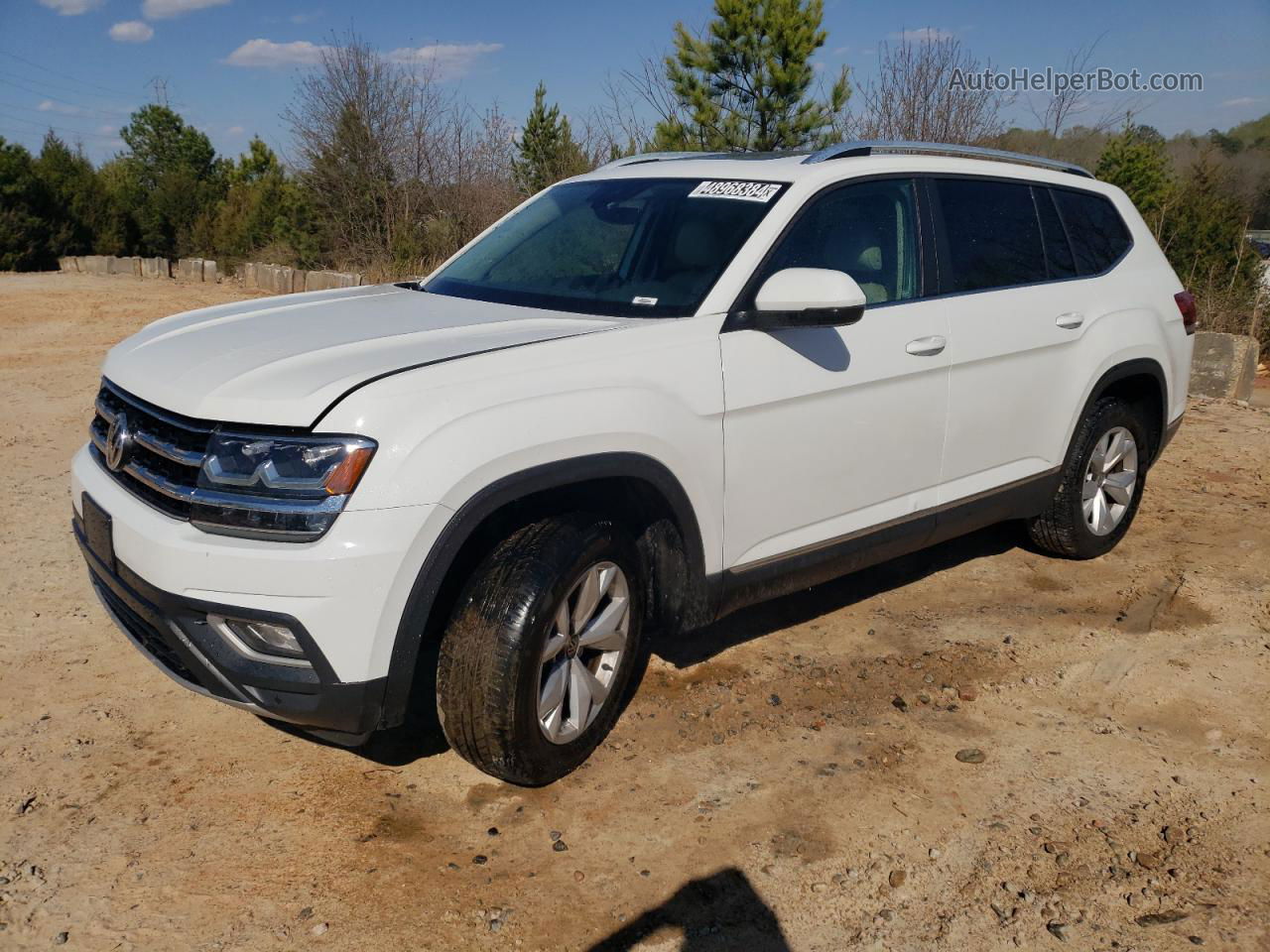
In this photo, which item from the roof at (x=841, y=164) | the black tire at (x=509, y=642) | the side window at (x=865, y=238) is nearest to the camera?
the black tire at (x=509, y=642)

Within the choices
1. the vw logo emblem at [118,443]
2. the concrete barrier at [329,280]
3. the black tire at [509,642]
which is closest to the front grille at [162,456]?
the vw logo emblem at [118,443]

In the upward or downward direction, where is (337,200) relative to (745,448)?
upward

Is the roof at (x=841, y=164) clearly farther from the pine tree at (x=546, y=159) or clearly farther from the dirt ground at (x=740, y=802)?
the pine tree at (x=546, y=159)

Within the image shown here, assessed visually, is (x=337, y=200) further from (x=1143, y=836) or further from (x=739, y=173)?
(x=1143, y=836)

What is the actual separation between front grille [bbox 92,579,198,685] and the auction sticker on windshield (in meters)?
2.33

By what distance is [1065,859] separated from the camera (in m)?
2.92

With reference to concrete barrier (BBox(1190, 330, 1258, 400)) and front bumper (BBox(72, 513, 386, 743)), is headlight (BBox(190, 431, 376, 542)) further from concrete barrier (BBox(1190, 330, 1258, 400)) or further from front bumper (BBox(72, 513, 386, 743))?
concrete barrier (BBox(1190, 330, 1258, 400))

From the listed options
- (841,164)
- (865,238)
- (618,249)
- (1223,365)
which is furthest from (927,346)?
(1223,365)

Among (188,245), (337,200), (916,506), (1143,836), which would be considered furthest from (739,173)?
(188,245)

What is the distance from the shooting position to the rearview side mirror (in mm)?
3275

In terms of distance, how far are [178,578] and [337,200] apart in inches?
646

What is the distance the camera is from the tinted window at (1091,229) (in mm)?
4832

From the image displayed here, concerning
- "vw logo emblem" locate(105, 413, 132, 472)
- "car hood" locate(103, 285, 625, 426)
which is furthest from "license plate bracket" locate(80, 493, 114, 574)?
"car hood" locate(103, 285, 625, 426)

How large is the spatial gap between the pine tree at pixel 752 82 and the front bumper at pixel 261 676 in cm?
1329
